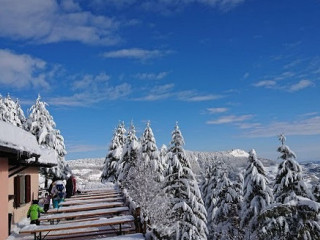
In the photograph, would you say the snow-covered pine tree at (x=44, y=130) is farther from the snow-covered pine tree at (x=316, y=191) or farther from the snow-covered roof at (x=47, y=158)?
the snow-covered pine tree at (x=316, y=191)

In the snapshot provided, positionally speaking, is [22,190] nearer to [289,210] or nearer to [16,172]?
[16,172]

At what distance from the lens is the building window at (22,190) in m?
14.3

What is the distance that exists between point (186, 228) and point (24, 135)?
1533 centimetres

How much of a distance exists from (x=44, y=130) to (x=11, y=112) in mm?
8566

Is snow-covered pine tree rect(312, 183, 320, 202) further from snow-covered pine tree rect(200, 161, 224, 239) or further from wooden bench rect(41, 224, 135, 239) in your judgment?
wooden bench rect(41, 224, 135, 239)

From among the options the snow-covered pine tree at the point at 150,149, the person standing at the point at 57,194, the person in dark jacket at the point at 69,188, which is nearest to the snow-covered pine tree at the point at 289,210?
the person standing at the point at 57,194

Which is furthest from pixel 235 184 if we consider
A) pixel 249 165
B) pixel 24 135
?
pixel 24 135

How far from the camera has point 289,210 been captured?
464 inches

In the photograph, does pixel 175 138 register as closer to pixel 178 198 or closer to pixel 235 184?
pixel 178 198

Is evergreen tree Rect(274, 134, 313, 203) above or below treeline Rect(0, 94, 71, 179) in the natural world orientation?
below

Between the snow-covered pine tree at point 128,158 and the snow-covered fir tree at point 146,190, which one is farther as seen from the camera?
the snow-covered pine tree at point 128,158

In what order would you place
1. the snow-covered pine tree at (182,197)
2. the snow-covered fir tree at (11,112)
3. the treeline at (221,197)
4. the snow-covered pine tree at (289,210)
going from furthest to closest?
the snow-covered fir tree at (11,112) → the snow-covered pine tree at (182,197) → the treeline at (221,197) → the snow-covered pine tree at (289,210)

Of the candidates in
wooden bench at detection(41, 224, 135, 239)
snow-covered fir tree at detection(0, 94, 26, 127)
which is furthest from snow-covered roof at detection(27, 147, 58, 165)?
snow-covered fir tree at detection(0, 94, 26, 127)

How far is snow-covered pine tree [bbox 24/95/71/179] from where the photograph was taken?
36.3 meters
